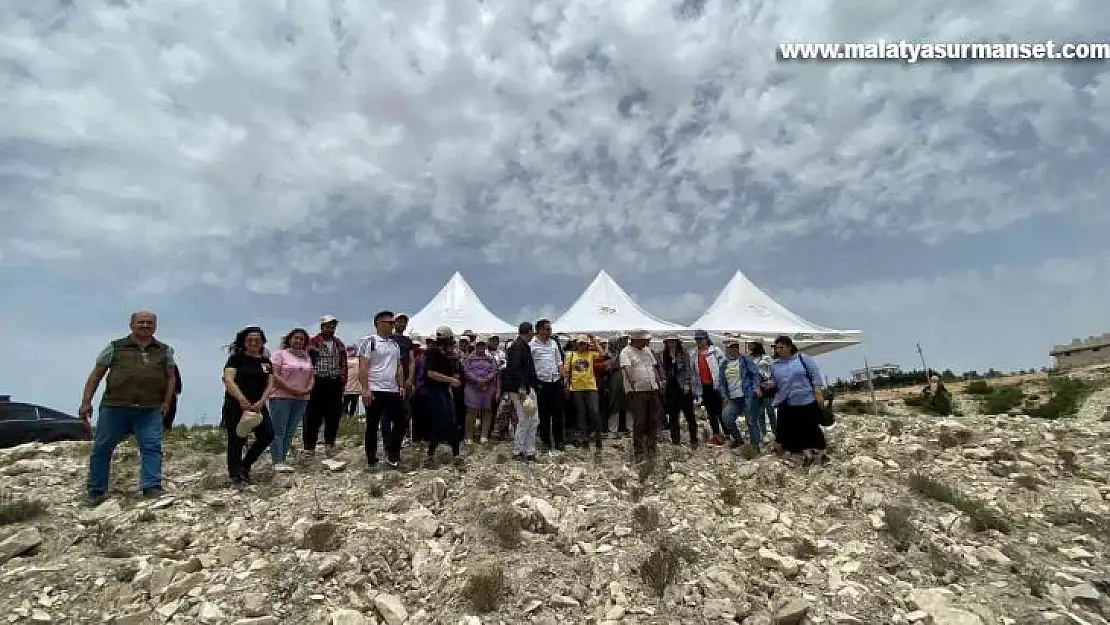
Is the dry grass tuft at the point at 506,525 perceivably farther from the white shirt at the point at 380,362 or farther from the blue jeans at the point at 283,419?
the blue jeans at the point at 283,419

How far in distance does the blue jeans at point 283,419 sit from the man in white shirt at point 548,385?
267 cm

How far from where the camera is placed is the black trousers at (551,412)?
25.1 feet

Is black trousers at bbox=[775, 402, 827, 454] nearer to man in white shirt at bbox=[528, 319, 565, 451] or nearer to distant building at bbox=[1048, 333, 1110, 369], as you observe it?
man in white shirt at bbox=[528, 319, 565, 451]

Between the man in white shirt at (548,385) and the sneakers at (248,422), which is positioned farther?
the man in white shirt at (548,385)

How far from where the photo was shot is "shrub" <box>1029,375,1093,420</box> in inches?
516

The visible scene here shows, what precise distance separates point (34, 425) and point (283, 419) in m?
6.43

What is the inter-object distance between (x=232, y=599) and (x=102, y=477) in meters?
2.41

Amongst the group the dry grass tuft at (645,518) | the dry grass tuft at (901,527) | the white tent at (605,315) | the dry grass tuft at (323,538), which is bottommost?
the dry grass tuft at (901,527)

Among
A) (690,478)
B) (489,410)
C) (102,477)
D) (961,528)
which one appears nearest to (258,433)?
(102,477)

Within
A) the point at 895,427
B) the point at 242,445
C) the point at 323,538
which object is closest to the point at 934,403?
the point at 895,427

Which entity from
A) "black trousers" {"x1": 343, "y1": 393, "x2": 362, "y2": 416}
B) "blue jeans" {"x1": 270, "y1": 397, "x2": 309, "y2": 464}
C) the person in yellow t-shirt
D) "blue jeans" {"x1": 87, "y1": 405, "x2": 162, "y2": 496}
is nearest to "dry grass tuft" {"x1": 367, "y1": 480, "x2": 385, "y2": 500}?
"blue jeans" {"x1": 270, "y1": 397, "x2": 309, "y2": 464}

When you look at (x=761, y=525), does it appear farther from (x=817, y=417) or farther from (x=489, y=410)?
(x=489, y=410)

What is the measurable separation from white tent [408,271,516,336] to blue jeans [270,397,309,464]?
8.99m

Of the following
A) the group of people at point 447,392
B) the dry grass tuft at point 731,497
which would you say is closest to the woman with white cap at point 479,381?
the group of people at point 447,392
